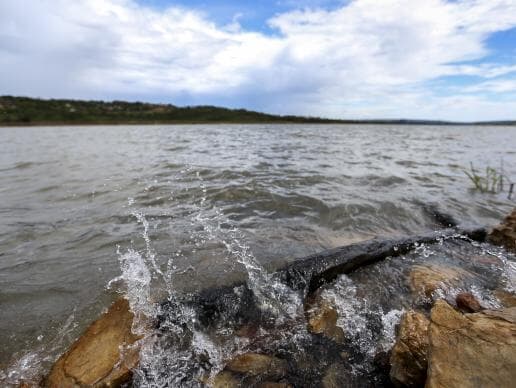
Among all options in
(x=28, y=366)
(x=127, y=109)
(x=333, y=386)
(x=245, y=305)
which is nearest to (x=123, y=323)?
(x=28, y=366)

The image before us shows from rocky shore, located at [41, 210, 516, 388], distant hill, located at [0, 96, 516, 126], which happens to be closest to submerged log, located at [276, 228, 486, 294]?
rocky shore, located at [41, 210, 516, 388]

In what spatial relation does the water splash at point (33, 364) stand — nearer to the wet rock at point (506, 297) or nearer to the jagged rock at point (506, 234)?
the wet rock at point (506, 297)

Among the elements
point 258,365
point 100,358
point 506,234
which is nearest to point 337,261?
point 258,365

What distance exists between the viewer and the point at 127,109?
102 metres

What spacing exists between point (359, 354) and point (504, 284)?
3.72 meters

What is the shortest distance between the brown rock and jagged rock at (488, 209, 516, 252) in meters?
3.35

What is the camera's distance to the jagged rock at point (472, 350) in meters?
2.79

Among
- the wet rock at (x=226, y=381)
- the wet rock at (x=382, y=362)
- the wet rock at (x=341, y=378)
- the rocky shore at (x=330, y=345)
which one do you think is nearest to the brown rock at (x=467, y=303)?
the rocky shore at (x=330, y=345)

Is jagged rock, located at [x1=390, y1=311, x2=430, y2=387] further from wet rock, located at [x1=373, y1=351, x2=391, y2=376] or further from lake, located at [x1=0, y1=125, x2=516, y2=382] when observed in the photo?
lake, located at [x1=0, y1=125, x2=516, y2=382]

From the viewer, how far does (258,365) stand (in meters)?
3.92

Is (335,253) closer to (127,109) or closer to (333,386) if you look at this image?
(333,386)

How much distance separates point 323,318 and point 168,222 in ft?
19.0

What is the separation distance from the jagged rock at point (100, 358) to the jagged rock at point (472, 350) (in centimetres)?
345

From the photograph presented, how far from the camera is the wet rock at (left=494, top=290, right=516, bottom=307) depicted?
5.29 meters
